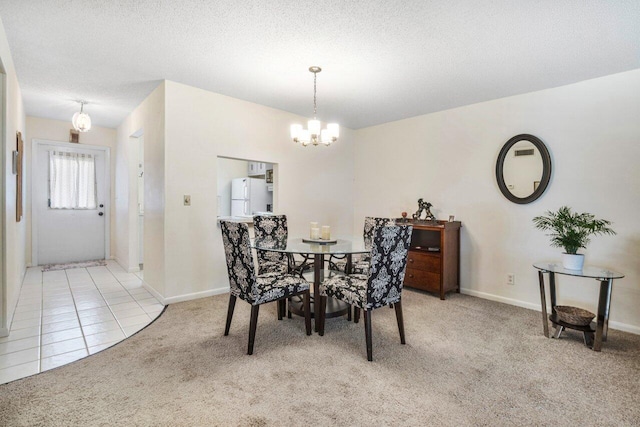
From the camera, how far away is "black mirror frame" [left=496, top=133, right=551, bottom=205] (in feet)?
10.7

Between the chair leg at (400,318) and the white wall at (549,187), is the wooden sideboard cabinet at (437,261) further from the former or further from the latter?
the chair leg at (400,318)

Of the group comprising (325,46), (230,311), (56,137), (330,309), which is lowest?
(330,309)

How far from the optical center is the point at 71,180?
5320 mm

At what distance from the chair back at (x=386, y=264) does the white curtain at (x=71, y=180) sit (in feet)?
18.1

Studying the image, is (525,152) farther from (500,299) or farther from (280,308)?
(280,308)

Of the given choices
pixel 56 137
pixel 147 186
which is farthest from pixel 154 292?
pixel 56 137

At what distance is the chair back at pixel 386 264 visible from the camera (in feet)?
7.12

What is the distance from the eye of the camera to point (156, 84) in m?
3.38

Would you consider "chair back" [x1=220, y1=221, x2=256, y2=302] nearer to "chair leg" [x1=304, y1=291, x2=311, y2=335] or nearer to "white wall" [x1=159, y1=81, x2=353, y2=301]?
"chair leg" [x1=304, y1=291, x2=311, y2=335]

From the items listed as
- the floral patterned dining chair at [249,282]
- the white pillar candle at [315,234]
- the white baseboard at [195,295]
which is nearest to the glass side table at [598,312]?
the white pillar candle at [315,234]

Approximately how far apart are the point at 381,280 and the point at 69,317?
9.55 ft

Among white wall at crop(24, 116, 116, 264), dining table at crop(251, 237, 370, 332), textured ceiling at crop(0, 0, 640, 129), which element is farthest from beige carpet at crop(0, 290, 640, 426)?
white wall at crop(24, 116, 116, 264)

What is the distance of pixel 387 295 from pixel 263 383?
105 cm

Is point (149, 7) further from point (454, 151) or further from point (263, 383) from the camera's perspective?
point (454, 151)
